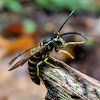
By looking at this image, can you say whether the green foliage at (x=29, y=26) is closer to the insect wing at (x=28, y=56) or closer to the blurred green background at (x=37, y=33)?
the blurred green background at (x=37, y=33)

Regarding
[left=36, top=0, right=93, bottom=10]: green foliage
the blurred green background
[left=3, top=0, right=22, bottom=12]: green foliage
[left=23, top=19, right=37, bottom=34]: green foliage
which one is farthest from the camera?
[left=36, top=0, right=93, bottom=10]: green foliage

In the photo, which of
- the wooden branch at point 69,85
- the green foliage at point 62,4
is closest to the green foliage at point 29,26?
the green foliage at point 62,4

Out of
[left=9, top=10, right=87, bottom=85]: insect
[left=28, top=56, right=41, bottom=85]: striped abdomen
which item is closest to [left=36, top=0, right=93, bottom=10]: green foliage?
[left=9, top=10, right=87, bottom=85]: insect

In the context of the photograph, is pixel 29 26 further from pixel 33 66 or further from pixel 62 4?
pixel 33 66

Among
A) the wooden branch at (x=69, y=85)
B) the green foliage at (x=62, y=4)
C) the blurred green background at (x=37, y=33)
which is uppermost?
the green foliage at (x=62, y=4)

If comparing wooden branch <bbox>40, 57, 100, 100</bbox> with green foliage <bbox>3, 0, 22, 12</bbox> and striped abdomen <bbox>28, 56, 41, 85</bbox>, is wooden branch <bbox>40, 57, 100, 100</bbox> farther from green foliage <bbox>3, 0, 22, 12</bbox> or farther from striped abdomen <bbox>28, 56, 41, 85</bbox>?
green foliage <bbox>3, 0, 22, 12</bbox>

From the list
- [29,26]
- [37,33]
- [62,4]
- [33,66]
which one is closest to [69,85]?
[33,66]
